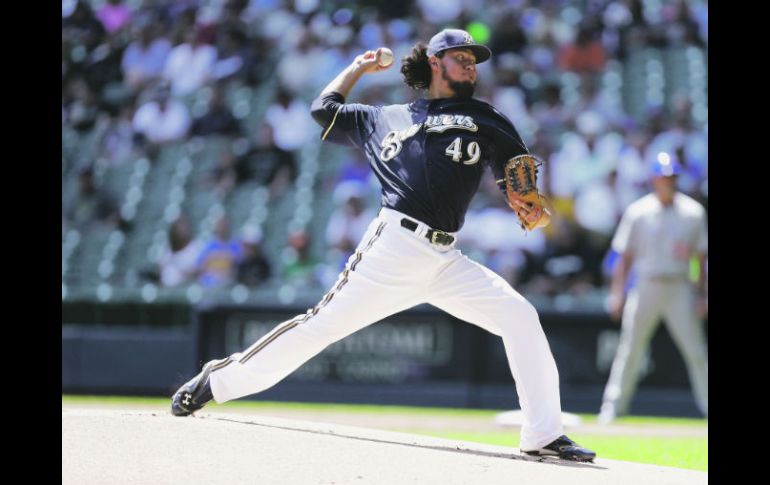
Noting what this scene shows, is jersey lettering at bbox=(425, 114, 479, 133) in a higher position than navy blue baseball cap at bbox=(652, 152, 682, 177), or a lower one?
lower

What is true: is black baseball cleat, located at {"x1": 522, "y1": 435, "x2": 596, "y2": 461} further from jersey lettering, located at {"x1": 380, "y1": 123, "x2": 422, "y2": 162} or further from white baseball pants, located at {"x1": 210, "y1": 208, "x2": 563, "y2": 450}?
jersey lettering, located at {"x1": 380, "y1": 123, "x2": 422, "y2": 162}

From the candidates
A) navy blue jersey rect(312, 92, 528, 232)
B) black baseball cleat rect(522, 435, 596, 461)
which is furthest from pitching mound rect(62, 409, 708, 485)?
navy blue jersey rect(312, 92, 528, 232)

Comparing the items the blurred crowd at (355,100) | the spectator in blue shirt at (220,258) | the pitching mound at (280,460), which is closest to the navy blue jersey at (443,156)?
→ the pitching mound at (280,460)

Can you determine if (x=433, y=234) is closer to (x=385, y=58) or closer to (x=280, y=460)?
(x=385, y=58)

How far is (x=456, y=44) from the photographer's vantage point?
5535 mm

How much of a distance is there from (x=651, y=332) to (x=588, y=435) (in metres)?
1.49

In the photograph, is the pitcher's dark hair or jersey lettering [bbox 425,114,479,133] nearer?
jersey lettering [bbox 425,114,479,133]

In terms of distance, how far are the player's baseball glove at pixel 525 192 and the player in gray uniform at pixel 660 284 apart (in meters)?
4.24

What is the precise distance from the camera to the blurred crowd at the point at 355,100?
11.7 m

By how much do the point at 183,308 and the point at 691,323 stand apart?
4801 mm

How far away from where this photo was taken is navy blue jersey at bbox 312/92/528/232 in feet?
17.7

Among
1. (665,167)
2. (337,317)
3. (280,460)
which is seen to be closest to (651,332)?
(665,167)

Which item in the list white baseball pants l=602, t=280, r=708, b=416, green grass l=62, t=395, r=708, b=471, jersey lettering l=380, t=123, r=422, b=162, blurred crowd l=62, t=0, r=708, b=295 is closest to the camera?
jersey lettering l=380, t=123, r=422, b=162

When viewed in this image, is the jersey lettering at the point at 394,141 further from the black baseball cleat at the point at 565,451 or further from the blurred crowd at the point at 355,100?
the blurred crowd at the point at 355,100
